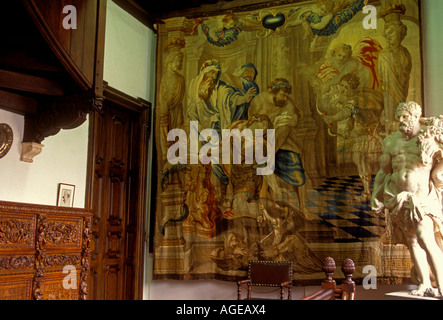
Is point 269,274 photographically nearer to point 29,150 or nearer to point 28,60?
point 29,150

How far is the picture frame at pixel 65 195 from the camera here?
6.59m

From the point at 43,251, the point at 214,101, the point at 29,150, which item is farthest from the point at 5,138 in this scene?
the point at 214,101

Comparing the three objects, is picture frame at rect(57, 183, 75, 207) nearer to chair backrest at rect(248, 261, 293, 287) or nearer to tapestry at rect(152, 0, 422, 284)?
tapestry at rect(152, 0, 422, 284)

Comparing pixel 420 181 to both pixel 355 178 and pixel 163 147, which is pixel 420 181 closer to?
pixel 355 178

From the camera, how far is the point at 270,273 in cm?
741

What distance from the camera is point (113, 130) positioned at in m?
8.20

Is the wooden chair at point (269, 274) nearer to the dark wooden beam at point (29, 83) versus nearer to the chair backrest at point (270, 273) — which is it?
the chair backrest at point (270, 273)

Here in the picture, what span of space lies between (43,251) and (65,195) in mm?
1534

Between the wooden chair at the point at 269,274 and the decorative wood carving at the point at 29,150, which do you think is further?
the wooden chair at the point at 269,274

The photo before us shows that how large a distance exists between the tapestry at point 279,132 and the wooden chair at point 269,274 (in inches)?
9.3

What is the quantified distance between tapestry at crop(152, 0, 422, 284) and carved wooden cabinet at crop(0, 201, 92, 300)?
262 cm

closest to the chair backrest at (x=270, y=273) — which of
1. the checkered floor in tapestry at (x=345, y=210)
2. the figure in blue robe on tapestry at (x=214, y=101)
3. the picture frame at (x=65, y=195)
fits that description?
the checkered floor in tapestry at (x=345, y=210)
